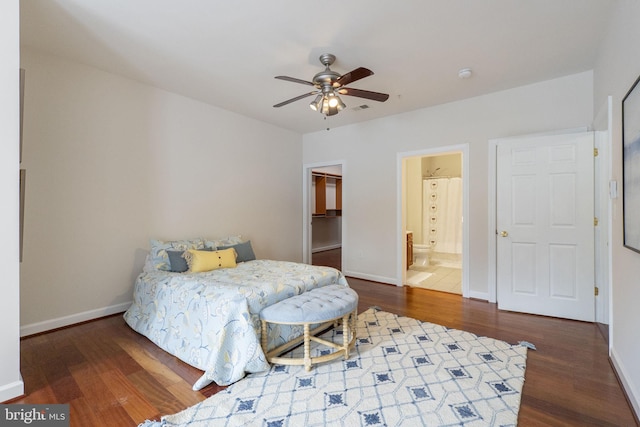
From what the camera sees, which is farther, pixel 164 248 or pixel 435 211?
pixel 435 211

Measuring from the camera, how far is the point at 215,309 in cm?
218

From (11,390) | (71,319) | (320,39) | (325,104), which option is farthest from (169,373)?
(320,39)

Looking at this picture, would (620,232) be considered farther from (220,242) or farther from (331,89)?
(220,242)

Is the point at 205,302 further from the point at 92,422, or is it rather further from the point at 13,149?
the point at 13,149

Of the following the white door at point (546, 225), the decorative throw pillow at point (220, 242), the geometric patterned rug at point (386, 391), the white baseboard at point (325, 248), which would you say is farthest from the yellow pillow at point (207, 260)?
the white baseboard at point (325, 248)

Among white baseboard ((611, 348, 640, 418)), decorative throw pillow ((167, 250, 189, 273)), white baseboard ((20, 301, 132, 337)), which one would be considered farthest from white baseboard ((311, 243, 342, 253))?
white baseboard ((611, 348, 640, 418))

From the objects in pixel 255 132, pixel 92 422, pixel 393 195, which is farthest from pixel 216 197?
pixel 92 422

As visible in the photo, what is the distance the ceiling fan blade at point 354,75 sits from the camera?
2.28 m

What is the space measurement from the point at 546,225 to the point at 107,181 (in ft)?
16.0

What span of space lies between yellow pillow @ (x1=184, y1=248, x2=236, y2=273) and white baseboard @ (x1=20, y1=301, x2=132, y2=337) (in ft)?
3.30

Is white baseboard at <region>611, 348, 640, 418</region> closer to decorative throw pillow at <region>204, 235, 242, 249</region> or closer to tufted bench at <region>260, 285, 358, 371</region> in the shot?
tufted bench at <region>260, 285, 358, 371</region>

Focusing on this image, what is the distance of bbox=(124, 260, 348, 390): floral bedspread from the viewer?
2047 mm

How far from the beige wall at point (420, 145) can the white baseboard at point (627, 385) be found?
1.57 m

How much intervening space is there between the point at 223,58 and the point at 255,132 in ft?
6.41
